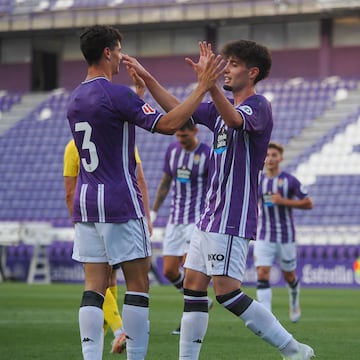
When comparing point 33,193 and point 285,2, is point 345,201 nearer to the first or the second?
point 285,2

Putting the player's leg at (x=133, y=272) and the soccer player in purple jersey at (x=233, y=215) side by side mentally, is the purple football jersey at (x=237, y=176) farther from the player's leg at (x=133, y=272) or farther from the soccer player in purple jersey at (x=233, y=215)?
→ the player's leg at (x=133, y=272)

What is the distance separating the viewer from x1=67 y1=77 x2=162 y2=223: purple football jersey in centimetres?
648

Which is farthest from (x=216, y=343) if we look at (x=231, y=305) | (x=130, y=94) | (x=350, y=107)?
(x=350, y=107)

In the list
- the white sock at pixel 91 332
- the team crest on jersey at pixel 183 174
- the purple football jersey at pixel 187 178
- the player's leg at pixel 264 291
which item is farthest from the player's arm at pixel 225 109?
the player's leg at pixel 264 291

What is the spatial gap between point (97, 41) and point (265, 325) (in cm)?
207

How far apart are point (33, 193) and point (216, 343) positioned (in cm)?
1904

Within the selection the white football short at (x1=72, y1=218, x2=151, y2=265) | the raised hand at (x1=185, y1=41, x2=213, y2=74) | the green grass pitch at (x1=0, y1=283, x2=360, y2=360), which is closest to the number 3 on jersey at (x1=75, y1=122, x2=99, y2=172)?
the white football short at (x1=72, y1=218, x2=151, y2=265)

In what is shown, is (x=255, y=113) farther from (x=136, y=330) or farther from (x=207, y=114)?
(x=136, y=330)

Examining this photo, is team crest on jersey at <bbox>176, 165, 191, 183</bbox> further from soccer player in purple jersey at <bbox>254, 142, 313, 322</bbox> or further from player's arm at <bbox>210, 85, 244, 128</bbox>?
player's arm at <bbox>210, 85, 244, 128</bbox>

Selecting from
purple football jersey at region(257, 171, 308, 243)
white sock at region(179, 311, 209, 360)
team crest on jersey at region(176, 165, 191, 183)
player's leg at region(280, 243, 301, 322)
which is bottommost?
player's leg at region(280, 243, 301, 322)

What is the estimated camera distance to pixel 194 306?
Result: 22.1ft

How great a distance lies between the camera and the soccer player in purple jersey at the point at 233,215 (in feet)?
21.8

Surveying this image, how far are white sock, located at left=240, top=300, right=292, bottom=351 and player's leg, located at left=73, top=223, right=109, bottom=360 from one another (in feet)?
2.99

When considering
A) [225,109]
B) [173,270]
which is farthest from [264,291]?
[225,109]
